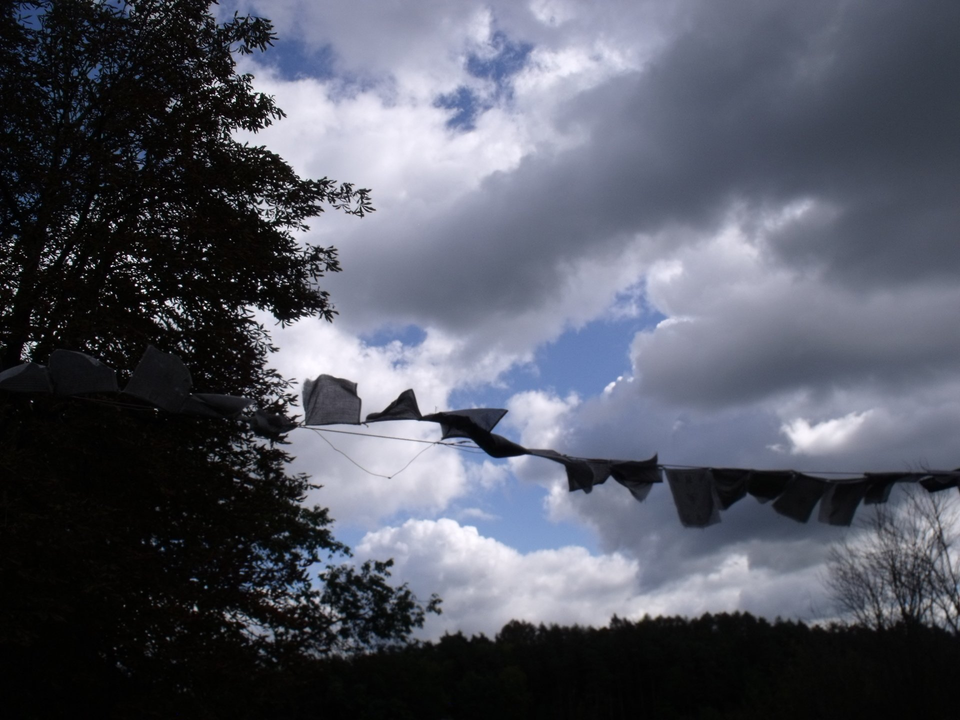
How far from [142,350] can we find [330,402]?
12.3 feet

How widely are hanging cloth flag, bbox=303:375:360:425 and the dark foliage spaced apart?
298cm

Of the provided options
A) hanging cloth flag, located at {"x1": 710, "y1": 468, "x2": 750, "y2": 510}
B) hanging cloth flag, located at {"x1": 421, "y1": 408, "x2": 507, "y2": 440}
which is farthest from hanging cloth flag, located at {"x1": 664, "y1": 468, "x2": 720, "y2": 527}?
hanging cloth flag, located at {"x1": 421, "y1": 408, "x2": 507, "y2": 440}

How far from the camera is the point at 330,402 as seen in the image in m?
5.86

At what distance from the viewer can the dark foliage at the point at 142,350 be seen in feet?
26.0

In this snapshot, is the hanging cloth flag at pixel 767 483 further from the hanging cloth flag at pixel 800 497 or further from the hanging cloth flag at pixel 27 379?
the hanging cloth flag at pixel 27 379

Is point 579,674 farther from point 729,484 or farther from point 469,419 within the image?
point 469,419

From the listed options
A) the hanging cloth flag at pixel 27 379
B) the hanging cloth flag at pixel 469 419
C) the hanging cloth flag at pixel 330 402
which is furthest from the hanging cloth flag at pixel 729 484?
the hanging cloth flag at pixel 27 379

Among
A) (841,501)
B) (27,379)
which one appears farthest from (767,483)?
(27,379)

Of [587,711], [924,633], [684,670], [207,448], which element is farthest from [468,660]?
[207,448]

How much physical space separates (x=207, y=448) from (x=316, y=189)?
11.7 ft

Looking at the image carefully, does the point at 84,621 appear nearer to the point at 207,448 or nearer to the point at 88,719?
the point at 88,719

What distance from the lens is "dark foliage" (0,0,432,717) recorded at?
7918mm

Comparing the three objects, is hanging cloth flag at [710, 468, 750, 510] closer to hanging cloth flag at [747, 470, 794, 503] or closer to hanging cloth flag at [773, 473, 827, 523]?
hanging cloth flag at [747, 470, 794, 503]

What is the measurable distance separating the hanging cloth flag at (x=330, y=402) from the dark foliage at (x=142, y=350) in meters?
2.98
